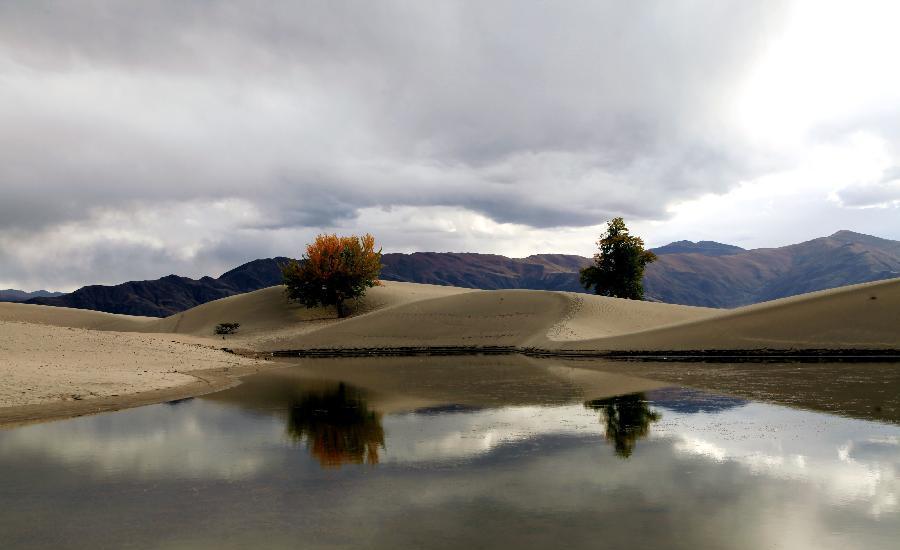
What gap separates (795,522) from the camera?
8.13 meters

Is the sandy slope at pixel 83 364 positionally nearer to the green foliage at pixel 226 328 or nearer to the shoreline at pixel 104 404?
the shoreline at pixel 104 404

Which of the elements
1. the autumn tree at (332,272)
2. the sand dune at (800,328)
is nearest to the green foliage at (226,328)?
the autumn tree at (332,272)

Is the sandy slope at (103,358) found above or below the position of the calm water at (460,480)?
above

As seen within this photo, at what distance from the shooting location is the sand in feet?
80.0

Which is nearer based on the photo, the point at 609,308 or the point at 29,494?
the point at 29,494

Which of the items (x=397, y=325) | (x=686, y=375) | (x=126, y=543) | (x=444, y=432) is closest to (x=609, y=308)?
(x=397, y=325)

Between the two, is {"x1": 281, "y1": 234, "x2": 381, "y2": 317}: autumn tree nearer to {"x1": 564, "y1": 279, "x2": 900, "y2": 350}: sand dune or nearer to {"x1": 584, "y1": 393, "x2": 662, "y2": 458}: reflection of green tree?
{"x1": 564, "y1": 279, "x2": 900, "y2": 350}: sand dune

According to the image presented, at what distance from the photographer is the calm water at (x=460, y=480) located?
7938mm

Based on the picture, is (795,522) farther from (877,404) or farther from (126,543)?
(877,404)

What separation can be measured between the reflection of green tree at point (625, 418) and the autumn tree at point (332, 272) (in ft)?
170

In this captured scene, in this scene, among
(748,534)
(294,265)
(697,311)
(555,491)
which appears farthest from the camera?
(294,265)

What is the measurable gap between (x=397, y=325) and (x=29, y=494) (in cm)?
4781

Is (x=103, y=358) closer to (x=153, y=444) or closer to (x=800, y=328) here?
(x=153, y=444)

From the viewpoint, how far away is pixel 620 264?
7588cm
